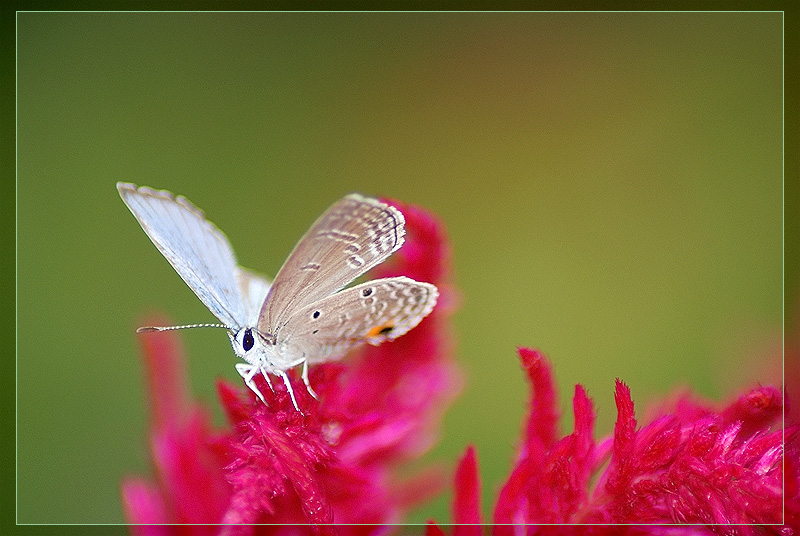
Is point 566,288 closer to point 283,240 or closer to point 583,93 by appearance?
point 583,93

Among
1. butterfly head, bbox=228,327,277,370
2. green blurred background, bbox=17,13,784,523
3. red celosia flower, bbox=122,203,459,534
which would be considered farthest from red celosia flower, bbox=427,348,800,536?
green blurred background, bbox=17,13,784,523

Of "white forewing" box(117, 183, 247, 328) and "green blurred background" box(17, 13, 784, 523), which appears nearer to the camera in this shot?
"white forewing" box(117, 183, 247, 328)

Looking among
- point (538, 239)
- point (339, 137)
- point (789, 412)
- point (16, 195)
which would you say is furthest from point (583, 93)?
point (16, 195)

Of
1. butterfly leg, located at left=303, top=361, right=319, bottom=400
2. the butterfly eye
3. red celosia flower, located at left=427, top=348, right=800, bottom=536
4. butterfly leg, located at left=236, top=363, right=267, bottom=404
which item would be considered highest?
the butterfly eye

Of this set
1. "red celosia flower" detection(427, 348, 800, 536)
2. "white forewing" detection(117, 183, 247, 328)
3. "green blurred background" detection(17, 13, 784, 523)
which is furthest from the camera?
"green blurred background" detection(17, 13, 784, 523)

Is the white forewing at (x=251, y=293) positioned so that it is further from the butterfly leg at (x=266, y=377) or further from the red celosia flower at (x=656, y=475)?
the red celosia flower at (x=656, y=475)

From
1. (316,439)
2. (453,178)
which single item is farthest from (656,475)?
(453,178)

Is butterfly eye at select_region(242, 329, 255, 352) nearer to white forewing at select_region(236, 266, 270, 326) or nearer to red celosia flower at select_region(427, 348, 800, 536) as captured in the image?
white forewing at select_region(236, 266, 270, 326)
